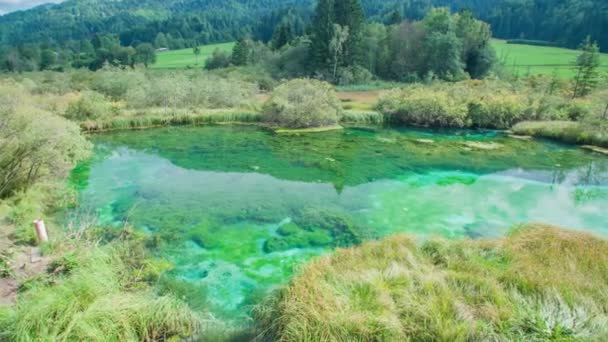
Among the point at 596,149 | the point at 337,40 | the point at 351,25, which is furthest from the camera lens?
the point at 351,25

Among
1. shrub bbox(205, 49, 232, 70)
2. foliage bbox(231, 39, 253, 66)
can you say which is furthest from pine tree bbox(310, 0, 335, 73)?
shrub bbox(205, 49, 232, 70)

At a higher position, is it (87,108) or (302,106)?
(87,108)

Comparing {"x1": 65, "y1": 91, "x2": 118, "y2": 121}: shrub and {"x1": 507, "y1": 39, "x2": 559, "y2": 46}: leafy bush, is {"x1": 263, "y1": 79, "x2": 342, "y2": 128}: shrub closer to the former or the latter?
{"x1": 65, "y1": 91, "x2": 118, "y2": 121}: shrub

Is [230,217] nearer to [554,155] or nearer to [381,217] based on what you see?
[381,217]

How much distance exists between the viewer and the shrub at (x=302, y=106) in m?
28.5

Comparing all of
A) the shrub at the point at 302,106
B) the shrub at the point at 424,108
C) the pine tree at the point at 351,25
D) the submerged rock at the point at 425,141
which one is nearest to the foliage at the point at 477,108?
the shrub at the point at 424,108

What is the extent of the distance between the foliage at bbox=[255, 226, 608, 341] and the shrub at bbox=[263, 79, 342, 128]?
67.5ft

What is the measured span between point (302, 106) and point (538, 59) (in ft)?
177

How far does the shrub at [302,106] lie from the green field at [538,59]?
106 ft

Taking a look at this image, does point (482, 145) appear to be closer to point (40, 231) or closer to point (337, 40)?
point (40, 231)

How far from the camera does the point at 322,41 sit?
48.6 meters

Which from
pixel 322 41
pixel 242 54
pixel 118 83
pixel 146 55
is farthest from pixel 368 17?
pixel 118 83

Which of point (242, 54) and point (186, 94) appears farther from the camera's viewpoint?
point (242, 54)

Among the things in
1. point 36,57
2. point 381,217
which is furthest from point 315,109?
point 36,57
